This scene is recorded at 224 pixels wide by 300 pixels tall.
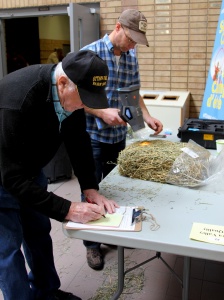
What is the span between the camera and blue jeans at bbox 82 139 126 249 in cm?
204

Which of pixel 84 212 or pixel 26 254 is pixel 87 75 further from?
pixel 26 254

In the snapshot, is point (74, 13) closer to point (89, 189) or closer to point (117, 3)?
point (117, 3)

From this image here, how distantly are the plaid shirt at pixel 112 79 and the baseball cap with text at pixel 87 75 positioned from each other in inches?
32.1

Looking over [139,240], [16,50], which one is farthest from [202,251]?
[16,50]

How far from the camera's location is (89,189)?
4.73ft

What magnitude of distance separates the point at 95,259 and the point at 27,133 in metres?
1.20

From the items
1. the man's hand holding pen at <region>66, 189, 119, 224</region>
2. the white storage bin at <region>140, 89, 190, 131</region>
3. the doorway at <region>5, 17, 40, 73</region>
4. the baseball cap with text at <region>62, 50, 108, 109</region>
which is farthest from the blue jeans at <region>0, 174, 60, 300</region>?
the doorway at <region>5, 17, 40, 73</region>

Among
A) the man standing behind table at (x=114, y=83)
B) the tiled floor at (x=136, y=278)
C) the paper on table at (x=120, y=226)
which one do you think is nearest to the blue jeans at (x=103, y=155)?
the man standing behind table at (x=114, y=83)

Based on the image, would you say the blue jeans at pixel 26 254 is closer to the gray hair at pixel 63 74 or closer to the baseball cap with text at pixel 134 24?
the gray hair at pixel 63 74

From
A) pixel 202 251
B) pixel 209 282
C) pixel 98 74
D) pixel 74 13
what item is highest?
pixel 74 13

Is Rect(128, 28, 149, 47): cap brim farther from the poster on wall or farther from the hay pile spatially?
the poster on wall

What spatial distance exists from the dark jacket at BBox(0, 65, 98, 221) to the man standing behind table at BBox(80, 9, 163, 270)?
59cm

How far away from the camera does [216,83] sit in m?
3.25

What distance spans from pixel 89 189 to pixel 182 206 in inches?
15.7
